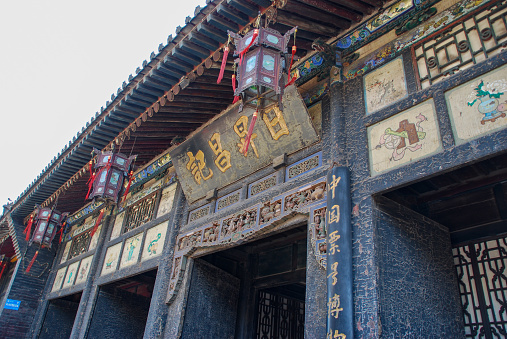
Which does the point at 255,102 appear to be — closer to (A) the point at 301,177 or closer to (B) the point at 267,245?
(A) the point at 301,177

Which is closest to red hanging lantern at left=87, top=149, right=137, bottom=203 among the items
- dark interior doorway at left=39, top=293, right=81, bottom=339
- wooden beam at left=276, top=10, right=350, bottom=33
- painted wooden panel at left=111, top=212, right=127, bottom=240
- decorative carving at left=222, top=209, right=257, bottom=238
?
painted wooden panel at left=111, top=212, right=127, bottom=240

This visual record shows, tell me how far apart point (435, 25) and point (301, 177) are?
243cm

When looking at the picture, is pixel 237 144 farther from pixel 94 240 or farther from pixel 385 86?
pixel 94 240

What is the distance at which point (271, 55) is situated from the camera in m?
4.81

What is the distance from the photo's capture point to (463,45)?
4.41 metres

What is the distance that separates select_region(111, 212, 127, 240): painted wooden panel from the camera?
9.56 m

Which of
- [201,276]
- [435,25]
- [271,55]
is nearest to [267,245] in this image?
[201,276]

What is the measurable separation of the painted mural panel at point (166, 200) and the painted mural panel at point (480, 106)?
220 inches

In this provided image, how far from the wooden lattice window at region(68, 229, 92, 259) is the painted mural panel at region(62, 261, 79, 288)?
1.21ft

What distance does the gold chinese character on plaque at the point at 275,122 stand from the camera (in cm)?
579

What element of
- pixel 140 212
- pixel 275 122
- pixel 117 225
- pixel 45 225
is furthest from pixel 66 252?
pixel 275 122

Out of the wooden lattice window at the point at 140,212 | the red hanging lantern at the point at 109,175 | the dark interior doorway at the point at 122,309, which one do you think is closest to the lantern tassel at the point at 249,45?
A: the red hanging lantern at the point at 109,175

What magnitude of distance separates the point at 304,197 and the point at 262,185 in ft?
3.57

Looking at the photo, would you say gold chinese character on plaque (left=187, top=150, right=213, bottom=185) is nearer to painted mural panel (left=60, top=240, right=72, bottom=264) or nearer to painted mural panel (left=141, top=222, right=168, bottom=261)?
painted mural panel (left=141, top=222, right=168, bottom=261)
